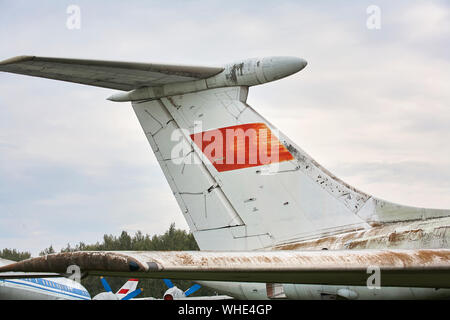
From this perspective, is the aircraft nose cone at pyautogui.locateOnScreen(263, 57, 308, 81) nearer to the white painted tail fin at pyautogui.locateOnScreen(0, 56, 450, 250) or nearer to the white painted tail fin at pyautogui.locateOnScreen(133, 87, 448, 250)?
the white painted tail fin at pyautogui.locateOnScreen(0, 56, 450, 250)

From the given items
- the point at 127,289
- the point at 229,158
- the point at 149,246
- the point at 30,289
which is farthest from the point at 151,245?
the point at 229,158

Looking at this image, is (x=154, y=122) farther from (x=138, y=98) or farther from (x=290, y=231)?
(x=290, y=231)

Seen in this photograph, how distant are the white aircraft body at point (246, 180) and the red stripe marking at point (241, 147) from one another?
0.01m

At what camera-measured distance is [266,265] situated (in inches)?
202

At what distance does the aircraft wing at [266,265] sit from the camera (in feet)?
14.1

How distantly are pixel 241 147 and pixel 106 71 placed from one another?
2193 millimetres

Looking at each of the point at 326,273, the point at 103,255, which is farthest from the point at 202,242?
the point at 103,255

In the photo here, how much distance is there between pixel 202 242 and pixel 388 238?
2983 mm

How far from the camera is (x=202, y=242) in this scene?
9.25 meters

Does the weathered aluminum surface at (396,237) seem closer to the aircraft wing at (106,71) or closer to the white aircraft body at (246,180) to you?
the white aircraft body at (246,180)

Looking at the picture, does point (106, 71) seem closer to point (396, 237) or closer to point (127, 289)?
point (396, 237)
